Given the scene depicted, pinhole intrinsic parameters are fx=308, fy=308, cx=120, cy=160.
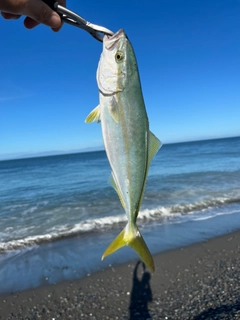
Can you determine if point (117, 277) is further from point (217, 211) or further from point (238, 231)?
point (217, 211)

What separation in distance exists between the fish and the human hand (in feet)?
1.38

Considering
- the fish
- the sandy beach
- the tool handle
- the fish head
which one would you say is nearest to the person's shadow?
the sandy beach

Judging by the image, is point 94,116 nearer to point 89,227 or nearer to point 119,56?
point 119,56

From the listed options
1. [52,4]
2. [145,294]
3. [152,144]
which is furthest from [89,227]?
[52,4]

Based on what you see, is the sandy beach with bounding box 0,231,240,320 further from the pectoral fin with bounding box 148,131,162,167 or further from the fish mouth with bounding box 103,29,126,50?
the fish mouth with bounding box 103,29,126,50

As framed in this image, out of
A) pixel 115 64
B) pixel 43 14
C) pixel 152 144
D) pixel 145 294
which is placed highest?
pixel 43 14

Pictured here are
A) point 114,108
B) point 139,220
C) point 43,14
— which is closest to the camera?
point 114,108

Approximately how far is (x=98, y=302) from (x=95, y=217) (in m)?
6.75

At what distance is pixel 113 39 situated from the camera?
2.27m

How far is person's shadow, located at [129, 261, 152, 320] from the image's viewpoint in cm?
532

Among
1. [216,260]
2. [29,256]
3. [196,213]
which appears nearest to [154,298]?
[216,260]

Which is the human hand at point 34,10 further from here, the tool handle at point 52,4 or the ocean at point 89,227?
the ocean at point 89,227

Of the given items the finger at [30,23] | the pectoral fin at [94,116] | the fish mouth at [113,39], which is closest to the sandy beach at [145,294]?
the pectoral fin at [94,116]

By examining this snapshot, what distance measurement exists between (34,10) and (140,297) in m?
5.29
